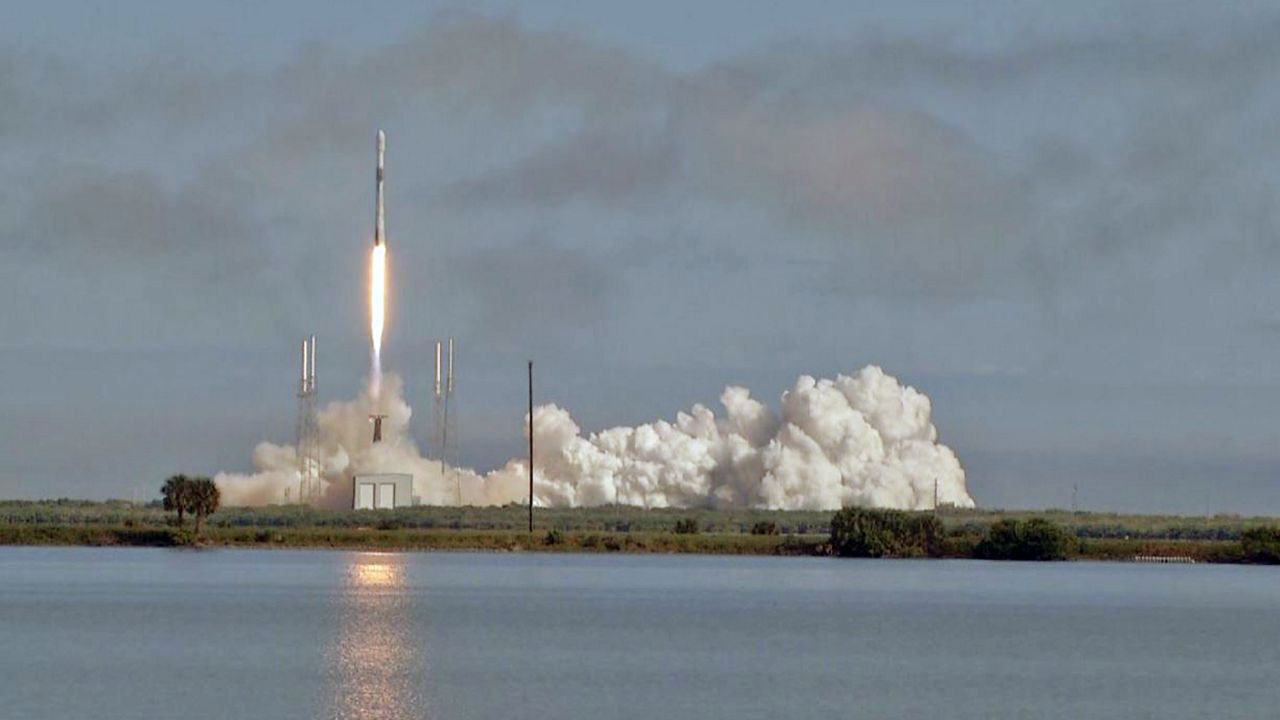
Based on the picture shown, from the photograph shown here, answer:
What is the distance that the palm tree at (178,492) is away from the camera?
418 ft

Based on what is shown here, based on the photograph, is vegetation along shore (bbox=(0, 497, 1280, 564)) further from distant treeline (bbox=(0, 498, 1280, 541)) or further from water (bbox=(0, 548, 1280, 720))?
water (bbox=(0, 548, 1280, 720))

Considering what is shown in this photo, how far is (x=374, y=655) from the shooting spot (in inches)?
2549

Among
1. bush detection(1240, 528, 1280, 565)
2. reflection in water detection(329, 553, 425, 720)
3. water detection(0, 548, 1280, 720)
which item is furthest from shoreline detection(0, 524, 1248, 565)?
reflection in water detection(329, 553, 425, 720)

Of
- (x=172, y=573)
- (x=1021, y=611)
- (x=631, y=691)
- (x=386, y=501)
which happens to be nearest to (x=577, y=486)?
(x=386, y=501)

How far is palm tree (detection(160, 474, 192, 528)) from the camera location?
128 m

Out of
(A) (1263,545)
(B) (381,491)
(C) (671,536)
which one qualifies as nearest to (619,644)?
(C) (671,536)

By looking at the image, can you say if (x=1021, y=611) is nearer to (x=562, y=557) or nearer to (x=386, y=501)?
(x=562, y=557)

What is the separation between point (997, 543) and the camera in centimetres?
12750

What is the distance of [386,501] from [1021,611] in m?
72.2

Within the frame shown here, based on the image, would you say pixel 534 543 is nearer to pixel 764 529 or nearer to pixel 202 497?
pixel 764 529

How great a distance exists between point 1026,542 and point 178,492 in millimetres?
45243

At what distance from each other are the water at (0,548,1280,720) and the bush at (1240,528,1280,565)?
13159mm

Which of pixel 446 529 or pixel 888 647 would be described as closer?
pixel 888 647

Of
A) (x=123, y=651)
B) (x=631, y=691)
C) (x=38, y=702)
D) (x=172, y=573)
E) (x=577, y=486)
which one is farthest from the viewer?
(x=577, y=486)
